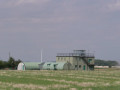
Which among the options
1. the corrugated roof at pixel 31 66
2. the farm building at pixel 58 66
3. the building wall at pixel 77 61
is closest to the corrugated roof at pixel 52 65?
the farm building at pixel 58 66

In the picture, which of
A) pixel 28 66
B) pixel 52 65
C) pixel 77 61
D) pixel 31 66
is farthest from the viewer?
pixel 77 61

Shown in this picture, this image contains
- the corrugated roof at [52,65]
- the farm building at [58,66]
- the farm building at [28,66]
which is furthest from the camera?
the farm building at [28,66]

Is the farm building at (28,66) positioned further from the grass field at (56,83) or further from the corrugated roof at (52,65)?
the grass field at (56,83)

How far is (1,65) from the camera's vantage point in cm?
8631

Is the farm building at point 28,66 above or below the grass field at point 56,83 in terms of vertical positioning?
above

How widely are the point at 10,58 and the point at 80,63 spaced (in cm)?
2284

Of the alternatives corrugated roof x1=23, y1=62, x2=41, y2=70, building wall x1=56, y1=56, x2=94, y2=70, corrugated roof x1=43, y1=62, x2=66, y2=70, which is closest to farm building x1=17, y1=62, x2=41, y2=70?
corrugated roof x1=23, y1=62, x2=41, y2=70

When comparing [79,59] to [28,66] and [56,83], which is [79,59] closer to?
[28,66]

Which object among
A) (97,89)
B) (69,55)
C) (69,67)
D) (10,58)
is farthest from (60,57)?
(97,89)

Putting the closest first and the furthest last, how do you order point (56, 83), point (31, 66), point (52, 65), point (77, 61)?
point (56, 83) → point (52, 65) → point (31, 66) → point (77, 61)

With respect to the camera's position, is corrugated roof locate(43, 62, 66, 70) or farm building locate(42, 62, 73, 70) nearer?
farm building locate(42, 62, 73, 70)

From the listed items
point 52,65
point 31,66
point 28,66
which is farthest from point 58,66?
point 28,66

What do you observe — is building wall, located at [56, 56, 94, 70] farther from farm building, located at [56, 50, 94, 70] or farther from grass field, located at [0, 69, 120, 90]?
grass field, located at [0, 69, 120, 90]

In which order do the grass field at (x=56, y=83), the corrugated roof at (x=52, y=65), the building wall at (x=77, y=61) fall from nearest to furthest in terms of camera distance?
the grass field at (x=56, y=83)
the corrugated roof at (x=52, y=65)
the building wall at (x=77, y=61)
